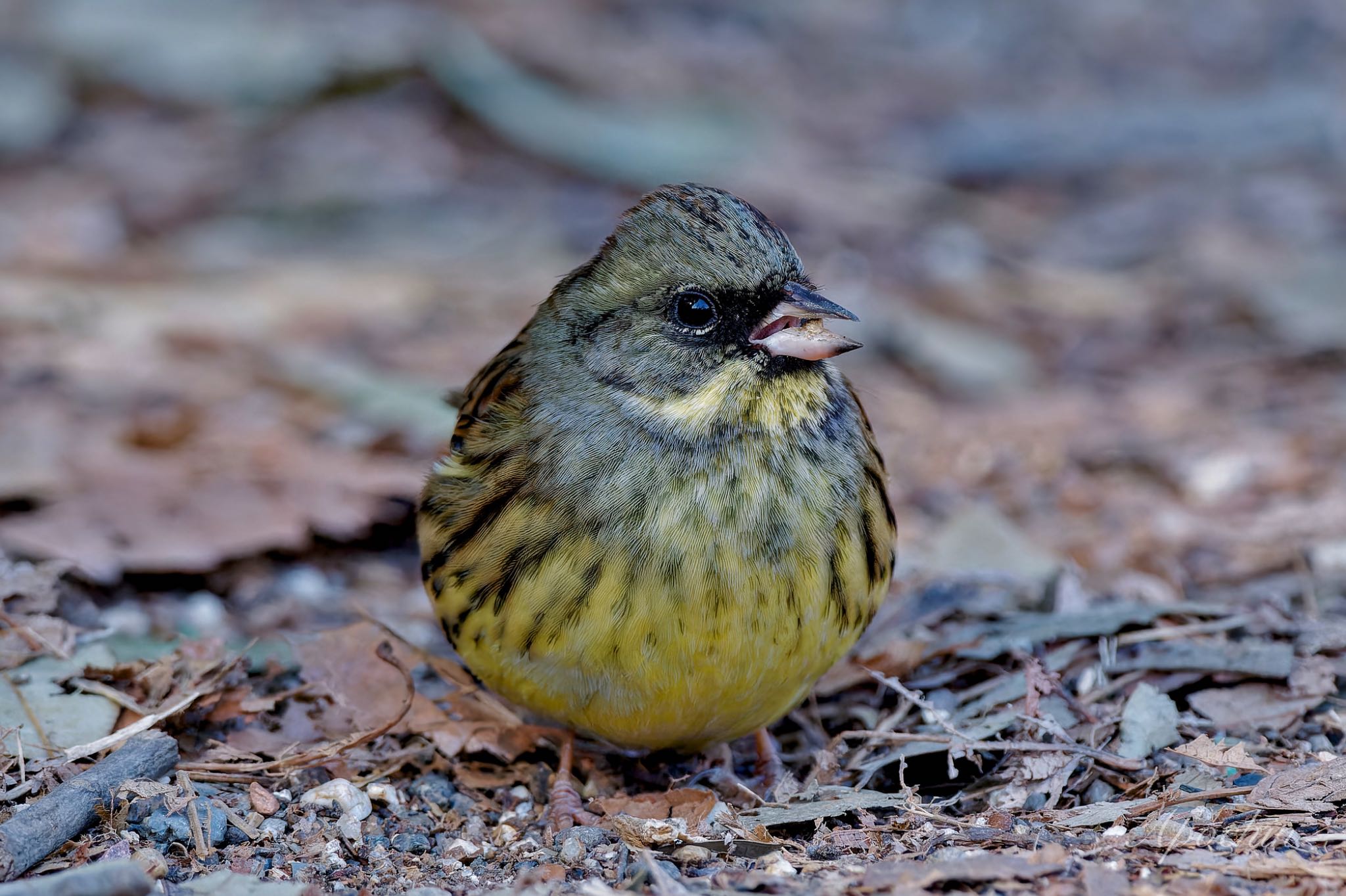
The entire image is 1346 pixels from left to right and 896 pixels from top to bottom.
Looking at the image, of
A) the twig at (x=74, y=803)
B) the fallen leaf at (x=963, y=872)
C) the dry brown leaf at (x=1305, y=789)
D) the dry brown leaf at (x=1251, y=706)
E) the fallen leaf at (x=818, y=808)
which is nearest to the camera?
the fallen leaf at (x=963, y=872)

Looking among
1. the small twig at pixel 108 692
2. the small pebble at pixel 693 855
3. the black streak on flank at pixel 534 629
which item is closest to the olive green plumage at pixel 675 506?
the black streak on flank at pixel 534 629

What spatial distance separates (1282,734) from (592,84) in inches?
382

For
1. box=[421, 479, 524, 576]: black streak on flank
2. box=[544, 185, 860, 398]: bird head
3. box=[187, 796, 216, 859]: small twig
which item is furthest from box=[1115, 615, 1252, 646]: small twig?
box=[187, 796, 216, 859]: small twig

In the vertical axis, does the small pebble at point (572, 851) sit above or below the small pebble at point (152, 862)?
above

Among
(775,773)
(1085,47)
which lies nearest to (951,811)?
(775,773)

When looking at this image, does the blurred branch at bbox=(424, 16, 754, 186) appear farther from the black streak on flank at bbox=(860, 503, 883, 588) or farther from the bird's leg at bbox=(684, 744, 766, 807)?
the black streak on flank at bbox=(860, 503, 883, 588)

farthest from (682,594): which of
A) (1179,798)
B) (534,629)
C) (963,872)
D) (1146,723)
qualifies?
(1146,723)

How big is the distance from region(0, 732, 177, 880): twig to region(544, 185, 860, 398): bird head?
1.73m

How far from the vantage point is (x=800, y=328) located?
14.6 feet

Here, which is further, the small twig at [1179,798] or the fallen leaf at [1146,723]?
the fallen leaf at [1146,723]

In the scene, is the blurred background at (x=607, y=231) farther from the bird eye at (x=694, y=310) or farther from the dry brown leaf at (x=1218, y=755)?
the bird eye at (x=694, y=310)

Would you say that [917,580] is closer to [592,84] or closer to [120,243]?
[120,243]

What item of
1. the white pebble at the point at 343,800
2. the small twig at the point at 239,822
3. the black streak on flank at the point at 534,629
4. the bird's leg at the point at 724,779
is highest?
the black streak on flank at the point at 534,629

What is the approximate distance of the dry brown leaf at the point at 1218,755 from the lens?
175 inches
